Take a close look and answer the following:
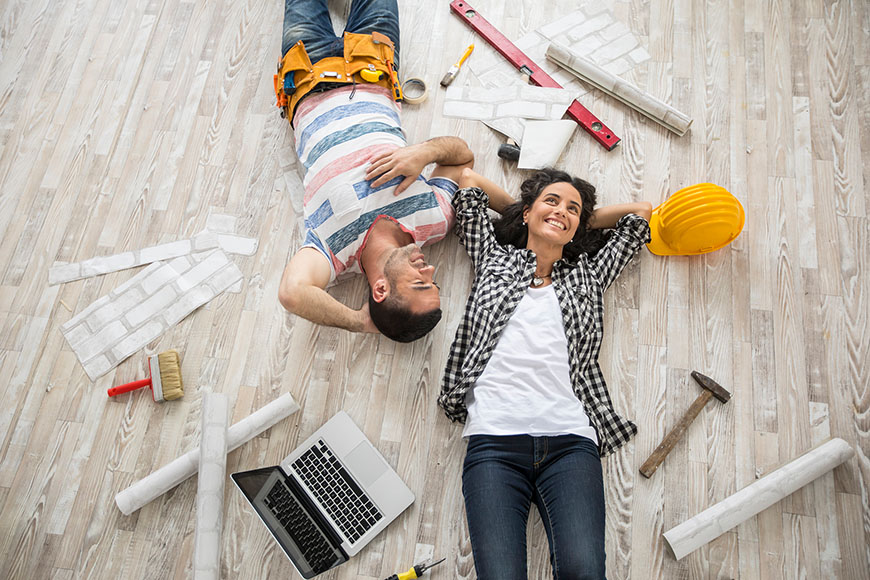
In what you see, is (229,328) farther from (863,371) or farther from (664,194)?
(863,371)

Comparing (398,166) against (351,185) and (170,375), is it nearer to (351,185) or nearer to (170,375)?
(351,185)

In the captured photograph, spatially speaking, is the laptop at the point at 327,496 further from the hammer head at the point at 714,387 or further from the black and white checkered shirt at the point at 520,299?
the hammer head at the point at 714,387

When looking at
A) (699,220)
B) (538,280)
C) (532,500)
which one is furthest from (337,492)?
(699,220)

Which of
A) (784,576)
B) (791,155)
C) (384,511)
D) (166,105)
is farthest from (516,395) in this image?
(166,105)

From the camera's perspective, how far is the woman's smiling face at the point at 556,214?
6.27 feet

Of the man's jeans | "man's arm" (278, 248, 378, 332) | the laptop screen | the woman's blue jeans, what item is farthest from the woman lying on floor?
the man's jeans

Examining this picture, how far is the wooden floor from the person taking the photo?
1875 mm

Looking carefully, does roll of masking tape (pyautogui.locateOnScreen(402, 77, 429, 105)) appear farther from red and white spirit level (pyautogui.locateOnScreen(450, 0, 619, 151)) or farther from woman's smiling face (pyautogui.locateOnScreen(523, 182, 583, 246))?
woman's smiling face (pyautogui.locateOnScreen(523, 182, 583, 246))

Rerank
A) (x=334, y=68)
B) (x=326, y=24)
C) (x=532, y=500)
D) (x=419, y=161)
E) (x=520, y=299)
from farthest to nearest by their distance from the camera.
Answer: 1. (x=326, y=24)
2. (x=334, y=68)
3. (x=419, y=161)
4. (x=520, y=299)
5. (x=532, y=500)

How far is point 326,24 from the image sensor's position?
2.35 metres

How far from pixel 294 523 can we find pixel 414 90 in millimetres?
1701

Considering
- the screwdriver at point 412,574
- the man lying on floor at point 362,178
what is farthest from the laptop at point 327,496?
the man lying on floor at point 362,178

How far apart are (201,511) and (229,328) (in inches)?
24.8

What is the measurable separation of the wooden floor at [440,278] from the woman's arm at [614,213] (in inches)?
7.7
